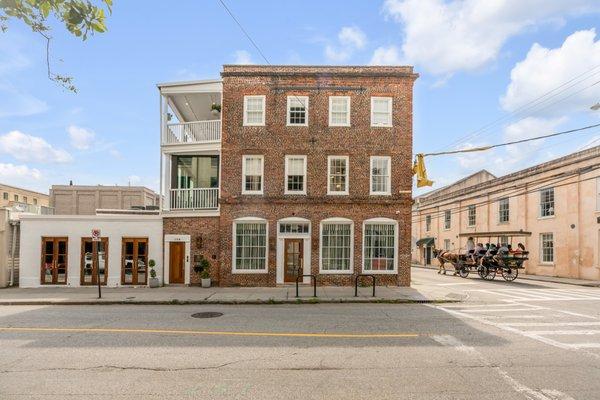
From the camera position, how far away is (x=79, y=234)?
745 inches

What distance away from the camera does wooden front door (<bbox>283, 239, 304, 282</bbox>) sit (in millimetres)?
18766

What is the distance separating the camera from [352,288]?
17.9 metres

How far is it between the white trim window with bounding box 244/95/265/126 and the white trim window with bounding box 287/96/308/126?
1.27m

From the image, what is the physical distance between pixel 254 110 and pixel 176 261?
7968 mm

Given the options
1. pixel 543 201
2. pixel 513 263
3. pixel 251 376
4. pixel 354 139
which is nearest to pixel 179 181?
pixel 354 139

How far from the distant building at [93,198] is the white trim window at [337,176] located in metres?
30.4

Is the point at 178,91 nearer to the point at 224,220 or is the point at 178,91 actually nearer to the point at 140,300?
the point at 224,220

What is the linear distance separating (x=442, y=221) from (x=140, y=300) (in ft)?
108

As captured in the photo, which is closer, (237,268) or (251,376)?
(251,376)

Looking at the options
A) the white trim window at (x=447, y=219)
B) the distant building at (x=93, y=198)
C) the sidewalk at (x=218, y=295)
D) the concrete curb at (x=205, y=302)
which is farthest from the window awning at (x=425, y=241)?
the distant building at (x=93, y=198)

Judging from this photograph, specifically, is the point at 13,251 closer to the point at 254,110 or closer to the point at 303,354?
the point at 254,110

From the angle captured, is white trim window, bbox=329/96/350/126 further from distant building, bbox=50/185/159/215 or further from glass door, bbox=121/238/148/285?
distant building, bbox=50/185/159/215

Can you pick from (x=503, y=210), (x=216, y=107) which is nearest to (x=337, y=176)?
(x=216, y=107)

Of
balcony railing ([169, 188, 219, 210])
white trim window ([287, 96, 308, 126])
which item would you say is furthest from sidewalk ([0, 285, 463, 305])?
white trim window ([287, 96, 308, 126])
